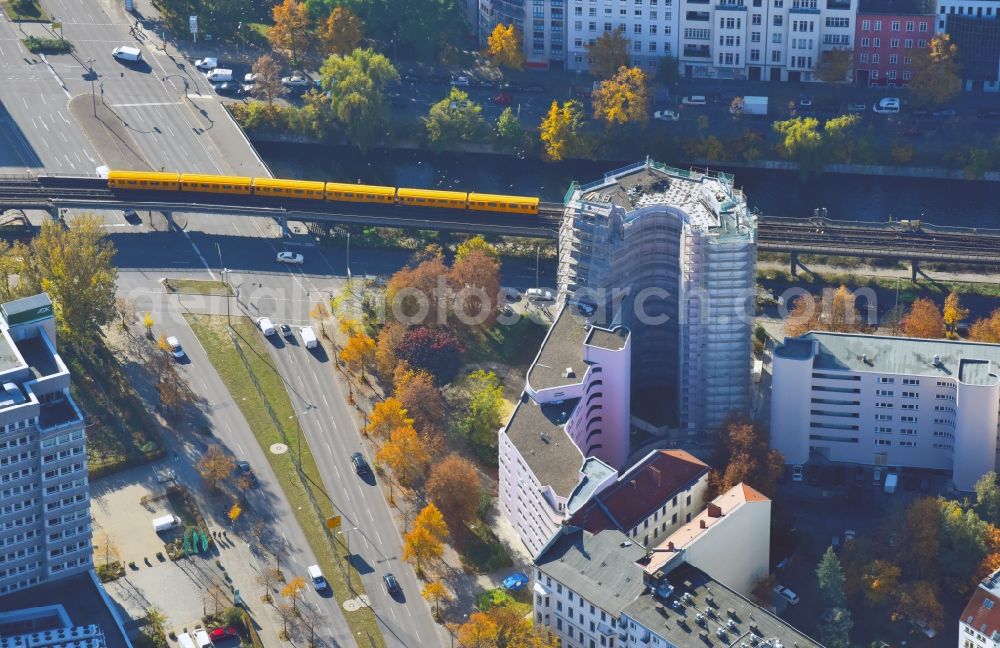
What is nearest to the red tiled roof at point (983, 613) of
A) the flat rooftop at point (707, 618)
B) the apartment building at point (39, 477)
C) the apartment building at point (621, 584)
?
the flat rooftop at point (707, 618)

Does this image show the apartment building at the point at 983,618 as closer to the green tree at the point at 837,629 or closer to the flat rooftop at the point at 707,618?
the green tree at the point at 837,629

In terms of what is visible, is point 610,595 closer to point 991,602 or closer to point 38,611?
point 991,602

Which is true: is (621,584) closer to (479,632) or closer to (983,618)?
(479,632)

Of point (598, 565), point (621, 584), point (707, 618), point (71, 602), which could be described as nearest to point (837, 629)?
point (707, 618)

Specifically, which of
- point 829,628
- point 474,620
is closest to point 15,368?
point 474,620

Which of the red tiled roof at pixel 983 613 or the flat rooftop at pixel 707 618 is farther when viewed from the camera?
the red tiled roof at pixel 983 613

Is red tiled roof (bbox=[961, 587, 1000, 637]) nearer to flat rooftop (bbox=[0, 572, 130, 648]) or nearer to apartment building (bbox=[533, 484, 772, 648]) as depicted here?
apartment building (bbox=[533, 484, 772, 648])

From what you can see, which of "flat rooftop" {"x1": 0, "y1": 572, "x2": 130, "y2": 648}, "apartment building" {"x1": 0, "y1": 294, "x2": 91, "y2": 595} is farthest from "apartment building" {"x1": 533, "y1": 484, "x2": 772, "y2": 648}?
"apartment building" {"x1": 0, "y1": 294, "x2": 91, "y2": 595}

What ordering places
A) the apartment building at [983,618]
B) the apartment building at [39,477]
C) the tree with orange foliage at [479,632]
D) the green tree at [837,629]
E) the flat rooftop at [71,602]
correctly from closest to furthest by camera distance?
the apartment building at [983,618]
the apartment building at [39,477]
the flat rooftop at [71,602]
the tree with orange foliage at [479,632]
the green tree at [837,629]

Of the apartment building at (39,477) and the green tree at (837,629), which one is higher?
the apartment building at (39,477)
